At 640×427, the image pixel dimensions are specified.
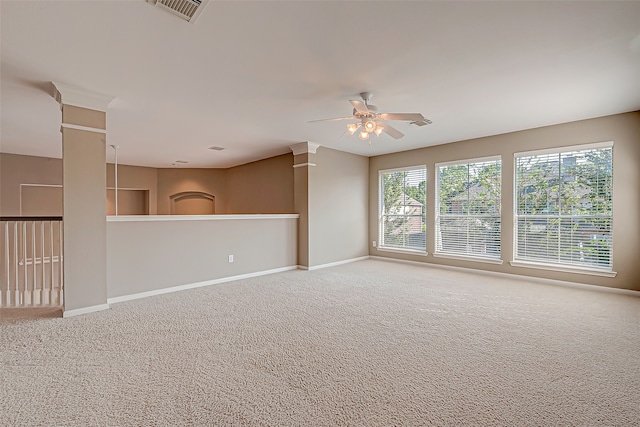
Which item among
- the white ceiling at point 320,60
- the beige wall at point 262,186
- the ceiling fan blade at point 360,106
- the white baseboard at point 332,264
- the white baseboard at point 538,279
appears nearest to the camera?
the white ceiling at point 320,60

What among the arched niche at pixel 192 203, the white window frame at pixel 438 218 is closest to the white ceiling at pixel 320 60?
the white window frame at pixel 438 218

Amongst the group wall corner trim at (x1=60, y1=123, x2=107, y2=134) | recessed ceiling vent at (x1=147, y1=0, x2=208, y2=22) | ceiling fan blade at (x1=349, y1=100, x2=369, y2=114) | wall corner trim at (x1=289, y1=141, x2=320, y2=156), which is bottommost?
wall corner trim at (x1=60, y1=123, x2=107, y2=134)

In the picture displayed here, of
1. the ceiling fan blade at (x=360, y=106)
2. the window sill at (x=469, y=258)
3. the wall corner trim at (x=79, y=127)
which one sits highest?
the ceiling fan blade at (x=360, y=106)

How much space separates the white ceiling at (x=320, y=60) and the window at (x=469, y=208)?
1.22 metres

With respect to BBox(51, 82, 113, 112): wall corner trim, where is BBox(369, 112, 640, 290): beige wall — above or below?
below

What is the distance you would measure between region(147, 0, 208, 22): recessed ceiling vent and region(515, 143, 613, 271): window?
5044mm

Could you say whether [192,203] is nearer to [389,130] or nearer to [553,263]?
[389,130]

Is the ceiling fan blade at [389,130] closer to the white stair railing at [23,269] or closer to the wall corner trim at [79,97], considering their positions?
the wall corner trim at [79,97]

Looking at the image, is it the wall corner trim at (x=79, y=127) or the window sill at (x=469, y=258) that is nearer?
the wall corner trim at (x=79, y=127)

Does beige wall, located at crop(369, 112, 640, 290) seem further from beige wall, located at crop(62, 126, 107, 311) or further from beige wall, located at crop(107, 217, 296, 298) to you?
beige wall, located at crop(62, 126, 107, 311)

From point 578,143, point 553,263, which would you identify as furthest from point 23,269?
point 578,143

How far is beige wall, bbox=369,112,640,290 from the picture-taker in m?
4.00

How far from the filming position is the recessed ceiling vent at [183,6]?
6.35 ft

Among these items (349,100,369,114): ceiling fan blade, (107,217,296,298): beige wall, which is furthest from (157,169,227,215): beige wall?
(349,100,369,114): ceiling fan blade
